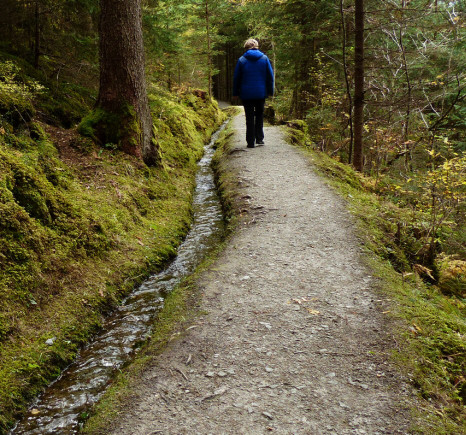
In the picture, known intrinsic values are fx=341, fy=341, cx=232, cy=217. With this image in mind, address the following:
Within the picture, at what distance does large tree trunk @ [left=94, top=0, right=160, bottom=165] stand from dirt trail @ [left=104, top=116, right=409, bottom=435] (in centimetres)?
404

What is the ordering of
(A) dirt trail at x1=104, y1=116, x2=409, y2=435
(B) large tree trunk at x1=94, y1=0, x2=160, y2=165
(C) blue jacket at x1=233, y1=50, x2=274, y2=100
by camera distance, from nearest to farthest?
(A) dirt trail at x1=104, y1=116, x2=409, y2=435 < (B) large tree trunk at x1=94, y1=0, x2=160, y2=165 < (C) blue jacket at x1=233, y1=50, x2=274, y2=100

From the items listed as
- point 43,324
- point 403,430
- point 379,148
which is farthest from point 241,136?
point 403,430

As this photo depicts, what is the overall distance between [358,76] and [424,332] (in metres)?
9.03

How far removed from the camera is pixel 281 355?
10.8 feet

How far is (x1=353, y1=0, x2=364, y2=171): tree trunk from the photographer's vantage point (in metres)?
9.80

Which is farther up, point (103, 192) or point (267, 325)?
point (103, 192)

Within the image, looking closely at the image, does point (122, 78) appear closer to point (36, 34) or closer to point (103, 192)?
point (36, 34)

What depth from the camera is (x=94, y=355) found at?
151 inches

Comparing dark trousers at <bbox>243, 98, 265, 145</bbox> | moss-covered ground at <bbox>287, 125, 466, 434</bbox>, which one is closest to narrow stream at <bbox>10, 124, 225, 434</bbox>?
moss-covered ground at <bbox>287, 125, 466, 434</bbox>

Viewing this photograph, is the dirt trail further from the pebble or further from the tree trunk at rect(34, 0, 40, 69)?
the tree trunk at rect(34, 0, 40, 69)

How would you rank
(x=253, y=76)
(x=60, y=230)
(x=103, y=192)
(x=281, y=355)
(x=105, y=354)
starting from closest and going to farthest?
(x=281, y=355) < (x=105, y=354) < (x=60, y=230) < (x=103, y=192) < (x=253, y=76)

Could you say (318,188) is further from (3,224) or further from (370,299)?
(3,224)

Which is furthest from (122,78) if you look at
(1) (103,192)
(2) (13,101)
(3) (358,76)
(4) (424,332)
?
(4) (424,332)

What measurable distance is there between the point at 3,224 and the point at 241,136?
35.5 feet
